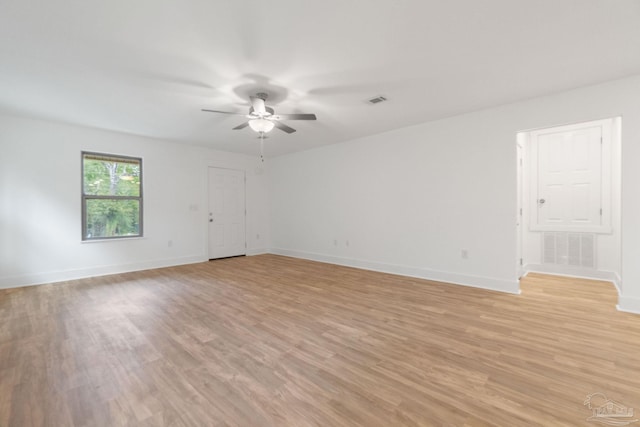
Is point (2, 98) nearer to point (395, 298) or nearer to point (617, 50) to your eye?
point (395, 298)

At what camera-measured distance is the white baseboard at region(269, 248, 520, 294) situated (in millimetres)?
3707

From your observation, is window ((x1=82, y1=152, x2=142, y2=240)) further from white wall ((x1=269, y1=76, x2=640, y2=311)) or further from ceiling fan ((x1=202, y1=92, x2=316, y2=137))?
white wall ((x1=269, y1=76, x2=640, y2=311))

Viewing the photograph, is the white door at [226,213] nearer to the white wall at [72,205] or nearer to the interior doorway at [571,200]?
the white wall at [72,205]

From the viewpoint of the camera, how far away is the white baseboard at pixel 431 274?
12.2ft

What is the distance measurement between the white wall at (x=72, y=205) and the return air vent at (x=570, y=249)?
22.8ft

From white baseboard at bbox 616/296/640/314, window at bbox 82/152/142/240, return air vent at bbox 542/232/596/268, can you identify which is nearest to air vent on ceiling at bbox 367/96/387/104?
white baseboard at bbox 616/296/640/314

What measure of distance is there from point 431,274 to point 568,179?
2.90m

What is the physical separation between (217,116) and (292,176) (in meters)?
2.91

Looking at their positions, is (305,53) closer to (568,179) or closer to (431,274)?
(431,274)

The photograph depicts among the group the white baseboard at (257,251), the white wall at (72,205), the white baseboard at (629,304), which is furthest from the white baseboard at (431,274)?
the white wall at (72,205)

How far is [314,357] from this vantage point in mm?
2094

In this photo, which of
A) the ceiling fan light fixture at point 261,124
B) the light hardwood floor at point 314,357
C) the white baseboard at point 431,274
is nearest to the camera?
the light hardwood floor at point 314,357

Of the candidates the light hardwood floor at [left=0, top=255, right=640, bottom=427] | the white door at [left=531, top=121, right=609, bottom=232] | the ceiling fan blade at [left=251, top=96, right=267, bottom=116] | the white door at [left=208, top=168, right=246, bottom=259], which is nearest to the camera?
the light hardwood floor at [left=0, top=255, right=640, bottom=427]

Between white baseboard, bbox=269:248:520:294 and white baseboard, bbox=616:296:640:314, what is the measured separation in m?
0.94
